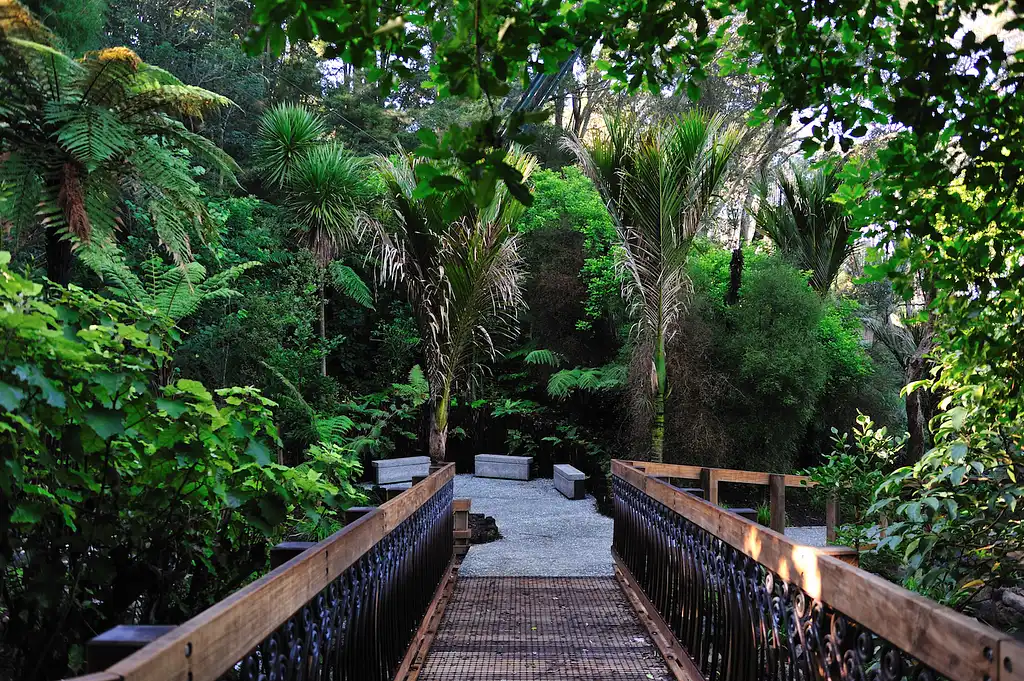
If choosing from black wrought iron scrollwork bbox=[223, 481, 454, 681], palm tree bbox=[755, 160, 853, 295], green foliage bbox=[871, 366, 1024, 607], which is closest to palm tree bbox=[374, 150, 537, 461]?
black wrought iron scrollwork bbox=[223, 481, 454, 681]

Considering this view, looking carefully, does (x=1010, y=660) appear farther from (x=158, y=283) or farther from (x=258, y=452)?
(x=158, y=283)

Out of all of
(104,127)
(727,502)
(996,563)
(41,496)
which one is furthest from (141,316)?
(727,502)

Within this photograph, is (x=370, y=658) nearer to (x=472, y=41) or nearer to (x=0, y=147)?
(x=472, y=41)

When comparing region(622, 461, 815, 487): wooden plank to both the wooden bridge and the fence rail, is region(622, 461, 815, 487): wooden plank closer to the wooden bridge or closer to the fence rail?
the wooden bridge

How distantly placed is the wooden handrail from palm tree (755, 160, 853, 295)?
13.0 metres

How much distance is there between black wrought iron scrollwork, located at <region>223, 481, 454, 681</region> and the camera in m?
1.85

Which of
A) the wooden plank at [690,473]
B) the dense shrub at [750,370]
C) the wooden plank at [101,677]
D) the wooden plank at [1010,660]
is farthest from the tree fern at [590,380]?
the wooden plank at [101,677]

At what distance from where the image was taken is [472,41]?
5.50ft

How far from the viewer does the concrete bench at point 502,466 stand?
13.3 meters

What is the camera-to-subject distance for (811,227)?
1487 cm

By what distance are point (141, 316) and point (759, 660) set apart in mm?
2155

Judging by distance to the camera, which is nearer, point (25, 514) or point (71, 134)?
point (25, 514)

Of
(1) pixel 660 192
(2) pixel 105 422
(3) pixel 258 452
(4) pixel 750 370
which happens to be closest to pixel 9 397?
(2) pixel 105 422

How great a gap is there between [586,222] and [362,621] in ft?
41.6
